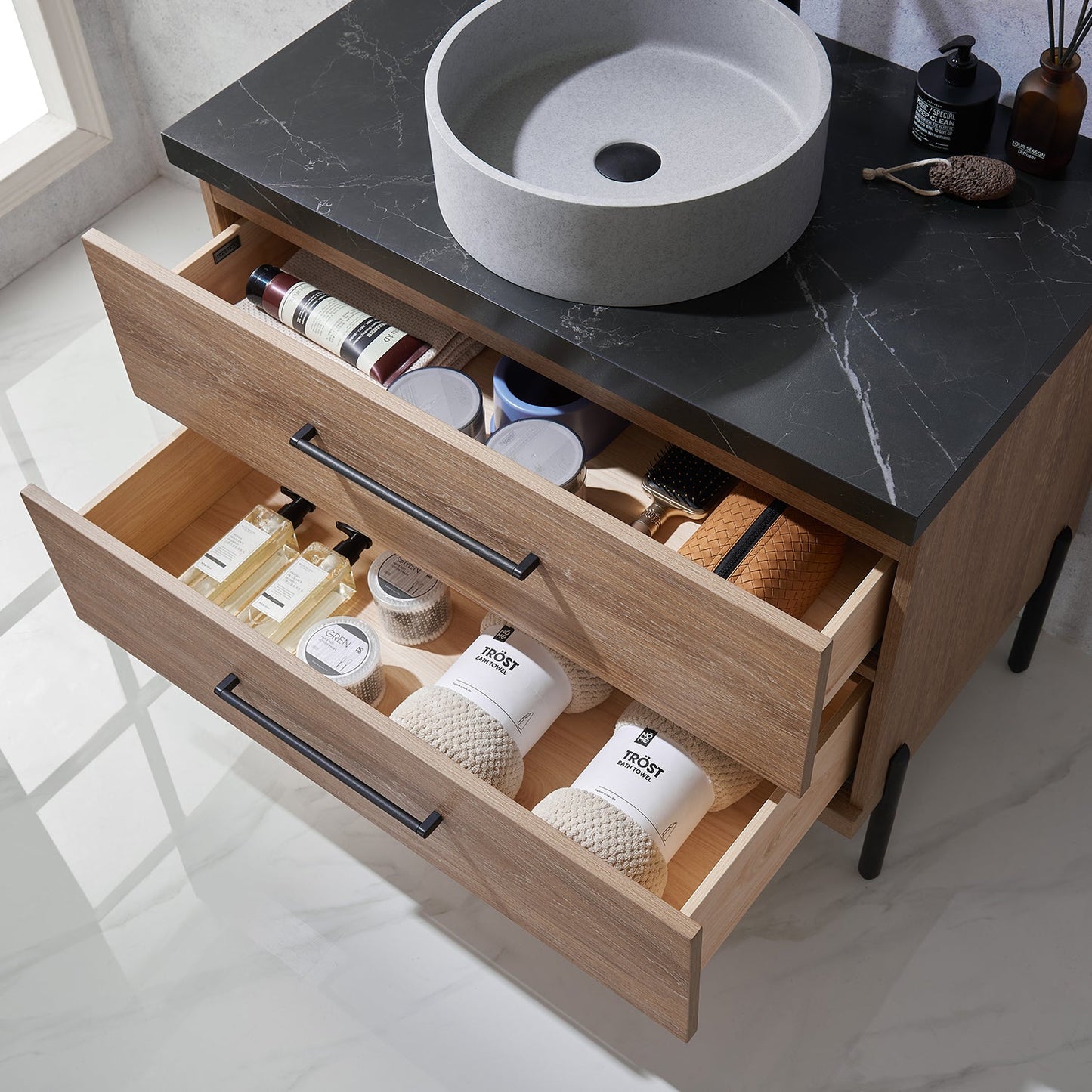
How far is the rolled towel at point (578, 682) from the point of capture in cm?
124

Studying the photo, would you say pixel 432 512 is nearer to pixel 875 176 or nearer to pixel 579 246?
pixel 579 246

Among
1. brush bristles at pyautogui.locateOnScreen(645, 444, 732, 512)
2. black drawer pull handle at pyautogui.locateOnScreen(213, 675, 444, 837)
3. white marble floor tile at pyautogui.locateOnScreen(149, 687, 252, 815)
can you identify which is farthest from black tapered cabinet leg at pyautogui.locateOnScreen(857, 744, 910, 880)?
white marble floor tile at pyautogui.locateOnScreen(149, 687, 252, 815)

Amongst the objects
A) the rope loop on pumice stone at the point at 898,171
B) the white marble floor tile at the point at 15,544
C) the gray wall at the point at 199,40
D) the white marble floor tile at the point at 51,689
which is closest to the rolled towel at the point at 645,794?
the rope loop on pumice stone at the point at 898,171

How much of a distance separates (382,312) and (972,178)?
533 millimetres

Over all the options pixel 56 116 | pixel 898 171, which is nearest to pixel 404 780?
pixel 898 171

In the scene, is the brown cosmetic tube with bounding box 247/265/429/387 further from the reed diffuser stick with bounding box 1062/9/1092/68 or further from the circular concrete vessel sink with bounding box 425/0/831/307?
the reed diffuser stick with bounding box 1062/9/1092/68

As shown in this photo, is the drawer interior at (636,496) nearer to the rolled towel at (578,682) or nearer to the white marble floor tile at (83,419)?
the rolled towel at (578,682)

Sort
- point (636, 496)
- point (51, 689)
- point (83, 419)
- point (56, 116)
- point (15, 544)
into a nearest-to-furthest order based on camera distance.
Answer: point (636, 496)
point (51, 689)
point (15, 544)
point (83, 419)
point (56, 116)

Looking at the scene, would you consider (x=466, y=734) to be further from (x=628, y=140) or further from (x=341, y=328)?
(x=628, y=140)

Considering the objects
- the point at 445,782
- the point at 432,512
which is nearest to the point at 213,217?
the point at 432,512

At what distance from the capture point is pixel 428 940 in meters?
1.49

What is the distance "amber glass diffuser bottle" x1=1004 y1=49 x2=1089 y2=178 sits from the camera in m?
1.12

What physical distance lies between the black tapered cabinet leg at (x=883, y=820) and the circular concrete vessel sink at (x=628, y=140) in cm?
48

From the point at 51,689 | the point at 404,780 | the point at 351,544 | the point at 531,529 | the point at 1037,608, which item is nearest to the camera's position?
the point at 531,529
